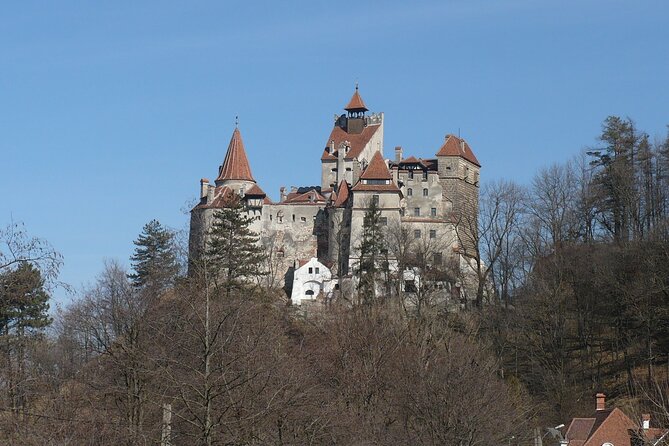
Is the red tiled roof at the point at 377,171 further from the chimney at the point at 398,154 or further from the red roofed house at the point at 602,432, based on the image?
the red roofed house at the point at 602,432

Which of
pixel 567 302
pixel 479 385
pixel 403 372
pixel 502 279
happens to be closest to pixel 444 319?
pixel 567 302

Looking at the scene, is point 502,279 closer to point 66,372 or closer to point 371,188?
point 371,188

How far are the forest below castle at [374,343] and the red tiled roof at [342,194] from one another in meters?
6.22

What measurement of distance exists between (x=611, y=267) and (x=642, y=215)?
12194mm

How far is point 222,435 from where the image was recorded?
21750 millimetres

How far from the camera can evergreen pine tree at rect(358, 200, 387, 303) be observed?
67.0 metres

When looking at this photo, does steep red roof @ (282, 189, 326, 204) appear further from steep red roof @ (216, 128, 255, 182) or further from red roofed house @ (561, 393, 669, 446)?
red roofed house @ (561, 393, 669, 446)

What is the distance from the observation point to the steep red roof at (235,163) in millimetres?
87250

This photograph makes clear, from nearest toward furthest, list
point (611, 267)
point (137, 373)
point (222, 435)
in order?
point (222, 435)
point (137, 373)
point (611, 267)

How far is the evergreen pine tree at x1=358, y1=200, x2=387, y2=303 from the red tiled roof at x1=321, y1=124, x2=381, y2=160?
13406mm

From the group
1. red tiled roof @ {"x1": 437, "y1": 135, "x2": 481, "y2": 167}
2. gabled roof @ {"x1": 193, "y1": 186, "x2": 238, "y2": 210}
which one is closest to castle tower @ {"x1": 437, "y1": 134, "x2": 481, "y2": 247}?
red tiled roof @ {"x1": 437, "y1": 135, "x2": 481, "y2": 167}

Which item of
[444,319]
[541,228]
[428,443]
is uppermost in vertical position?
[541,228]

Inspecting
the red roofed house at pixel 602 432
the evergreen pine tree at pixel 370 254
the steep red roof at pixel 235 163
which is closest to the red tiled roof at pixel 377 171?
the evergreen pine tree at pixel 370 254

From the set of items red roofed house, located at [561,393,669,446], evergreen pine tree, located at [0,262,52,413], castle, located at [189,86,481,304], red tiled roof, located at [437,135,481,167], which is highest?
red tiled roof, located at [437,135,481,167]
